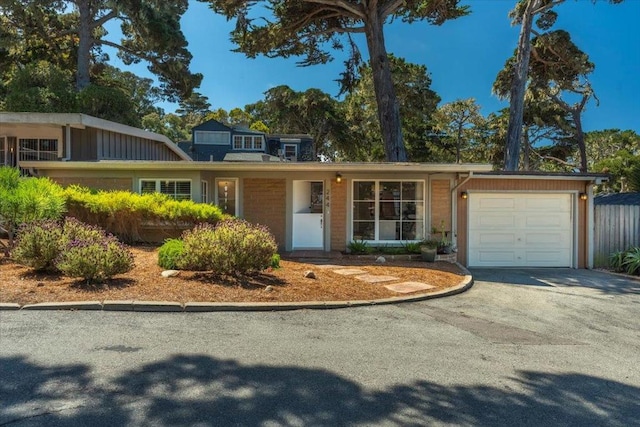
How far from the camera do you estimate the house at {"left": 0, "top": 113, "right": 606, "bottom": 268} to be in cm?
1090

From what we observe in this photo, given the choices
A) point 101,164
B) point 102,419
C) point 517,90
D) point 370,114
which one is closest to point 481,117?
point 370,114

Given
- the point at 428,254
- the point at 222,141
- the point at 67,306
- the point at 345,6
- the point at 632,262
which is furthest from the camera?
the point at 222,141

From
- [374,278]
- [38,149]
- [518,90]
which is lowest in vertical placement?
[374,278]

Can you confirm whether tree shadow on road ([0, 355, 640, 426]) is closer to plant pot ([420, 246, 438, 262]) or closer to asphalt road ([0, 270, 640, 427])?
asphalt road ([0, 270, 640, 427])

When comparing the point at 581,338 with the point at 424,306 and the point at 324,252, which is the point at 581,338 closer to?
the point at 424,306

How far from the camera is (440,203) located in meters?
11.0

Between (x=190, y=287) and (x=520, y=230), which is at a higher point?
(x=520, y=230)

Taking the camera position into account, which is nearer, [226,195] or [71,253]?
[71,253]

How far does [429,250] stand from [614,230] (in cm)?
540

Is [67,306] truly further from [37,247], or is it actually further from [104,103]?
[104,103]

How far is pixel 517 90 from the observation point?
57.1 ft

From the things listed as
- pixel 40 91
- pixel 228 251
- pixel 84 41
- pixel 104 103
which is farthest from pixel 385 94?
pixel 84 41

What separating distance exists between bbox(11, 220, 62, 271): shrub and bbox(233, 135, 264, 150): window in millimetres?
21232

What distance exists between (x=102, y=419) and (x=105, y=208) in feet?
25.5
